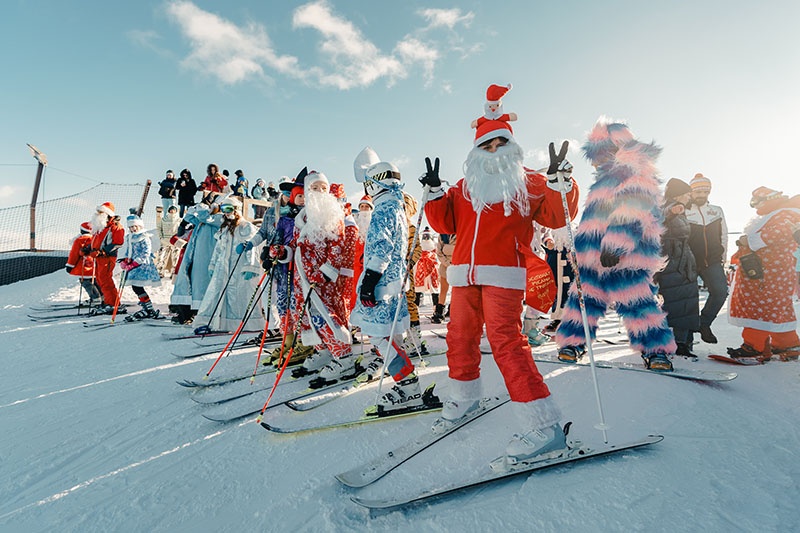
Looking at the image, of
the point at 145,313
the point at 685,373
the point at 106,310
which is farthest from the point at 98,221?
the point at 685,373

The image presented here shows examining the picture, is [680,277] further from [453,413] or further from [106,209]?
[106,209]

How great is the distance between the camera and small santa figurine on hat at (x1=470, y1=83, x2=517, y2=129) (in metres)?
2.23

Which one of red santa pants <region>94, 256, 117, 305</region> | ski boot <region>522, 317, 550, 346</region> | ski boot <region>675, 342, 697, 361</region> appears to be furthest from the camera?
red santa pants <region>94, 256, 117, 305</region>

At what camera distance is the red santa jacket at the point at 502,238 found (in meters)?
2.01

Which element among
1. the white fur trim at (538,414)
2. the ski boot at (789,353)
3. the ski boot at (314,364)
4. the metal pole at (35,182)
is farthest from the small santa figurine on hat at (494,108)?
the metal pole at (35,182)

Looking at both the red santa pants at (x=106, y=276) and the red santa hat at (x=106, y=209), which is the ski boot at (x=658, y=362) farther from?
the red santa hat at (x=106, y=209)

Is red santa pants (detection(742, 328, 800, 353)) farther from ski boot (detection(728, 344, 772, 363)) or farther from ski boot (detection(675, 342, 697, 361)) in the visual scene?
ski boot (detection(675, 342, 697, 361))

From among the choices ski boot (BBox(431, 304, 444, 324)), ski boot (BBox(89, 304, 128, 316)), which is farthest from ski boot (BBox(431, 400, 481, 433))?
ski boot (BBox(89, 304, 128, 316))

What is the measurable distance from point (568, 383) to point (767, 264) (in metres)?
2.83

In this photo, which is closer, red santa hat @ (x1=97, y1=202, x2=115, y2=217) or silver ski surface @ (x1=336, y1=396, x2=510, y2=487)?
silver ski surface @ (x1=336, y1=396, x2=510, y2=487)

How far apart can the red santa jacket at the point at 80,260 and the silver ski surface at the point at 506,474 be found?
9694mm

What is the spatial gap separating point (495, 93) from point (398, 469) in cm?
231

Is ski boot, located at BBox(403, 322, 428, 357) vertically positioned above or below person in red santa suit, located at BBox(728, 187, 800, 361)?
below

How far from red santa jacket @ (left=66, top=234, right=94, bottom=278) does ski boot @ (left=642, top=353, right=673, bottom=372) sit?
34.7ft
